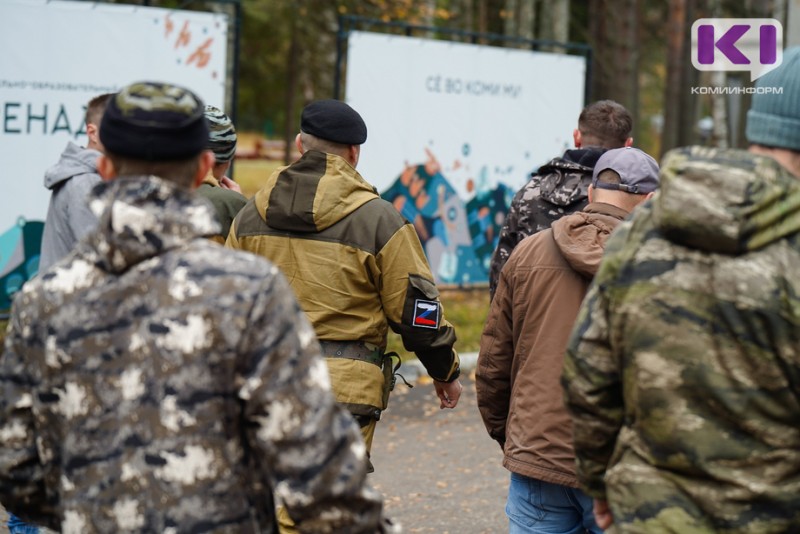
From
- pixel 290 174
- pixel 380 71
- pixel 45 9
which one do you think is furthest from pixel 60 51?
pixel 290 174

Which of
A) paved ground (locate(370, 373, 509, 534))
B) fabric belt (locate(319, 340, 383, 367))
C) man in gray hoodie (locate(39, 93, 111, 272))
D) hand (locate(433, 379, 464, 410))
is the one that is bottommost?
paved ground (locate(370, 373, 509, 534))

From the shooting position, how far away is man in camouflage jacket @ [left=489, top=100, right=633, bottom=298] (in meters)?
5.50

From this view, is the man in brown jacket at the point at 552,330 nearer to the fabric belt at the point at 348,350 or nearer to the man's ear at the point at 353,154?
the fabric belt at the point at 348,350

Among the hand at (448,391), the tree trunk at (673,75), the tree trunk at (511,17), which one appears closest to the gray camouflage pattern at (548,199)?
the hand at (448,391)

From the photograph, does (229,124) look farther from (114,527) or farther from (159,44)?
(159,44)

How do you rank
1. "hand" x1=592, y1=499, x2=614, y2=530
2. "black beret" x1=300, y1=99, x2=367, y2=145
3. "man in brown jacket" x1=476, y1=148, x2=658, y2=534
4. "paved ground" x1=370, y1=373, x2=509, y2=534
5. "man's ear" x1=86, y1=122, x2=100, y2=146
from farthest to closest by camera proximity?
"paved ground" x1=370, y1=373, x2=509, y2=534 < "man's ear" x1=86, y1=122, x2=100, y2=146 < "black beret" x1=300, y1=99, x2=367, y2=145 < "man in brown jacket" x1=476, y1=148, x2=658, y2=534 < "hand" x1=592, y1=499, x2=614, y2=530

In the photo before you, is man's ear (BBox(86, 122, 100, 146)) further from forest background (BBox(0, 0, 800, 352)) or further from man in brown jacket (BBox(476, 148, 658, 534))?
forest background (BBox(0, 0, 800, 352))

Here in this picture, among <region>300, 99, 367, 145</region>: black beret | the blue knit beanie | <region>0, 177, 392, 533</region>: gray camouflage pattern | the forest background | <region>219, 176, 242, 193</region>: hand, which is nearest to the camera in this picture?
<region>0, 177, 392, 533</region>: gray camouflage pattern

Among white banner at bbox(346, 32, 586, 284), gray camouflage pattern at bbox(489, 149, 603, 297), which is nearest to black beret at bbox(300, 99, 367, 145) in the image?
gray camouflage pattern at bbox(489, 149, 603, 297)

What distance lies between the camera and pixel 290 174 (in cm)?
455

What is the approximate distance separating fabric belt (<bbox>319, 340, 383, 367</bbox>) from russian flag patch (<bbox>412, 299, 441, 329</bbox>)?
0.22 m

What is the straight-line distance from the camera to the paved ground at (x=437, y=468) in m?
6.80

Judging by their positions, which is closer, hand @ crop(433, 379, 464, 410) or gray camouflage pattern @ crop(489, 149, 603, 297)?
hand @ crop(433, 379, 464, 410)

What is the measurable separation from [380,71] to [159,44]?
7.86 ft
